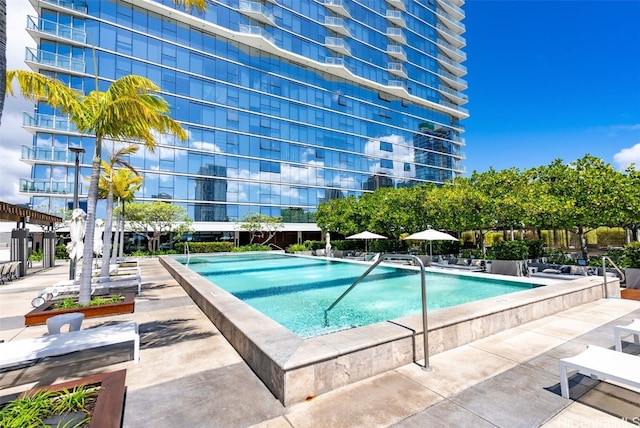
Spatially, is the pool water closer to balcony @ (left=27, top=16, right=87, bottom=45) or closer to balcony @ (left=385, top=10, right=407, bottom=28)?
balcony @ (left=27, top=16, right=87, bottom=45)

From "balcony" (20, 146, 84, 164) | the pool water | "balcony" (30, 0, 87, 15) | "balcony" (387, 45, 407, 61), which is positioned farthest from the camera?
"balcony" (387, 45, 407, 61)

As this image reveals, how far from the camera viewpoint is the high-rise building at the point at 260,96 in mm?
27109

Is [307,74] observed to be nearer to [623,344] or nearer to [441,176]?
[441,176]

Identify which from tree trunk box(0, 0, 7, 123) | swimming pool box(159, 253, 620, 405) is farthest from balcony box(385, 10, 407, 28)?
tree trunk box(0, 0, 7, 123)

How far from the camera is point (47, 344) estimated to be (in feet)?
13.8

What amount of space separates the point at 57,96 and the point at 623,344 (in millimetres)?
11284

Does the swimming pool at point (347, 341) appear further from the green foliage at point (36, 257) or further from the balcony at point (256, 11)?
the balcony at point (256, 11)

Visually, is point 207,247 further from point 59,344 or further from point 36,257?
point 59,344

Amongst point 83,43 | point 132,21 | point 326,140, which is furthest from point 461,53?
point 83,43

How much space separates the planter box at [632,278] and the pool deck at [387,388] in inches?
190

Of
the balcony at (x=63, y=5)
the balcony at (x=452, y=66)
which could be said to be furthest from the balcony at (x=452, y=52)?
the balcony at (x=63, y=5)

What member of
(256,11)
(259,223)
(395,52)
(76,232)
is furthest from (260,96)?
(76,232)

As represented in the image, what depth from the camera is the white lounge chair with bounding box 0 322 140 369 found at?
387 centimetres

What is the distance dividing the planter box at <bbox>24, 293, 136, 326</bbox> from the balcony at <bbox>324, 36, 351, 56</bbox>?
4196 centimetres
